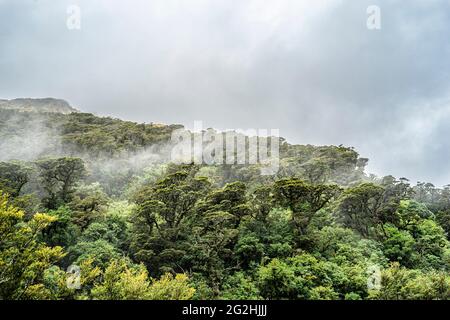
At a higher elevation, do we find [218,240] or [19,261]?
[218,240]

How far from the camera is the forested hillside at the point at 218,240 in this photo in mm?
14492

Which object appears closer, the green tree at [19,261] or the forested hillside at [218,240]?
the green tree at [19,261]

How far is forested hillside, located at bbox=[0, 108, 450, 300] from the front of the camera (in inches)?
571

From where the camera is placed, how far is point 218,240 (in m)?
20.7

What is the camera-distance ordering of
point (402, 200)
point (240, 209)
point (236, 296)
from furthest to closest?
point (402, 200) < point (240, 209) < point (236, 296)

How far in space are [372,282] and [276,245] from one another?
5.19 metres

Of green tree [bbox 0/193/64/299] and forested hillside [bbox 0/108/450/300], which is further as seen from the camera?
forested hillside [bbox 0/108/450/300]

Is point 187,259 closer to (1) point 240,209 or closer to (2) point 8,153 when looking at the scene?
(1) point 240,209

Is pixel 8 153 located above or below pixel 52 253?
above

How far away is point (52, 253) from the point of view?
46.1 feet

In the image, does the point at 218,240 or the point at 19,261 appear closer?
the point at 19,261
